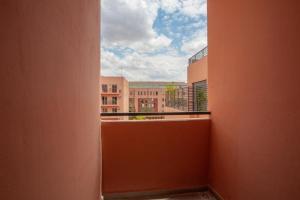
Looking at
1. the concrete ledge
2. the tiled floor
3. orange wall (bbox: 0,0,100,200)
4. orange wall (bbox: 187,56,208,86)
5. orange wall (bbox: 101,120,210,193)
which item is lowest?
the tiled floor

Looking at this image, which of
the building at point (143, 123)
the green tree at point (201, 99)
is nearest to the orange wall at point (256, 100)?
the building at point (143, 123)

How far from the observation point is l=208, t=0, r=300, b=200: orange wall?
1.26 meters

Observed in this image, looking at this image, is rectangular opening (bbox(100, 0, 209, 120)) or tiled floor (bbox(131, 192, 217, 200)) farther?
rectangular opening (bbox(100, 0, 209, 120))

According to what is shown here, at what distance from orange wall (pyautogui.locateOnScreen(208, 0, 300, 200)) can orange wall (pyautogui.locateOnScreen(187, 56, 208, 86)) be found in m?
1.84

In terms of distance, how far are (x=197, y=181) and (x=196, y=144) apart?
510mm

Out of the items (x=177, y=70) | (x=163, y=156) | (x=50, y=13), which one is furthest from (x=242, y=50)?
(x=177, y=70)

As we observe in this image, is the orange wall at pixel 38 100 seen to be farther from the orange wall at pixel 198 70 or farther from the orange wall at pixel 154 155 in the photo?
the orange wall at pixel 198 70

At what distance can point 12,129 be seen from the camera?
43 centimetres

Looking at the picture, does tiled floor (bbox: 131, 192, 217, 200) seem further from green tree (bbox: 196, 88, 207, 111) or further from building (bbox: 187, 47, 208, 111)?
green tree (bbox: 196, 88, 207, 111)

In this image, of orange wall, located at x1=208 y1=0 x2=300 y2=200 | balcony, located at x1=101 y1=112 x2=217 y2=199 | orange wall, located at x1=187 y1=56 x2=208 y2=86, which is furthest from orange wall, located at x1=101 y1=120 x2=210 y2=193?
orange wall, located at x1=187 y1=56 x2=208 y2=86

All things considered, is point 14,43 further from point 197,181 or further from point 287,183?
point 197,181

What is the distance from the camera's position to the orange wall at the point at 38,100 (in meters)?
0.41

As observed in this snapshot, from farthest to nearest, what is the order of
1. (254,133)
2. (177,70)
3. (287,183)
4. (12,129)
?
1. (177,70)
2. (254,133)
3. (287,183)
4. (12,129)

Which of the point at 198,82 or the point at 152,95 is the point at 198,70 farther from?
the point at 152,95
